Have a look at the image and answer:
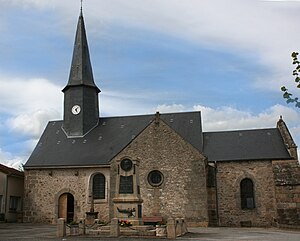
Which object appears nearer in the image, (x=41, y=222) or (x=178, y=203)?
(x=178, y=203)

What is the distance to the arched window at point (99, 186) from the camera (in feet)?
84.9

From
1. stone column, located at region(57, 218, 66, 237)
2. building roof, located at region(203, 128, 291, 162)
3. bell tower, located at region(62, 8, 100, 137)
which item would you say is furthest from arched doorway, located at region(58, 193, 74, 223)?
stone column, located at region(57, 218, 66, 237)

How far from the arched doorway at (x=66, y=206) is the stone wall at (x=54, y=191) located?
12.6 inches

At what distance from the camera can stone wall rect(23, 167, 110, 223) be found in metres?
25.8

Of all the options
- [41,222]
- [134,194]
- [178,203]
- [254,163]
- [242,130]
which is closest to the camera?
[134,194]

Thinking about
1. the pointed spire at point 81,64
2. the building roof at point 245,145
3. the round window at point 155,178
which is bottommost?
the round window at point 155,178

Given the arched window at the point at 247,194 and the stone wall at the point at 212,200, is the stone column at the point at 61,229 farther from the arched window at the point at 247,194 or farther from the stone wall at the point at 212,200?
the arched window at the point at 247,194

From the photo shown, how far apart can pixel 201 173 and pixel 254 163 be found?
421cm

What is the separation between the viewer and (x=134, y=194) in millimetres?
17141

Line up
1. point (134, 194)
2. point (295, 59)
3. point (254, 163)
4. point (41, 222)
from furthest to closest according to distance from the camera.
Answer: point (41, 222)
point (254, 163)
point (134, 194)
point (295, 59)

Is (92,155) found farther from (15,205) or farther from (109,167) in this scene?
(15,205)

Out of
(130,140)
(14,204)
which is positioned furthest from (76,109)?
(14,204)

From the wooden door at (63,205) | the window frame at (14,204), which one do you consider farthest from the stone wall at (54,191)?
the window frame at (14,204)

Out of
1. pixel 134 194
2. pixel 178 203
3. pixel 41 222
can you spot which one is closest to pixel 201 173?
pixel 178 203
